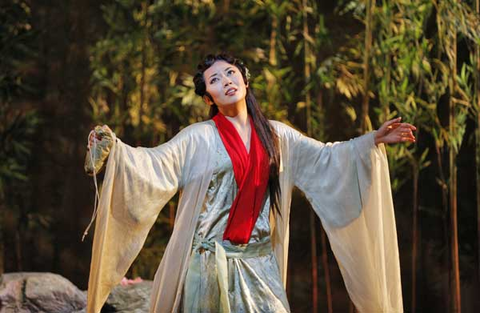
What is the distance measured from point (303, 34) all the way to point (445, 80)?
0.86 metres

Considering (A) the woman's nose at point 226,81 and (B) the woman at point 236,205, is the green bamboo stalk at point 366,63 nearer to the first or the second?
(B) the woman at point 236,205

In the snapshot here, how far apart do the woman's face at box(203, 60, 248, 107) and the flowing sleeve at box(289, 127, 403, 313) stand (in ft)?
0.84

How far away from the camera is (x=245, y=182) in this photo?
2.53 m

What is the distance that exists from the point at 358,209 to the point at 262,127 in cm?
44

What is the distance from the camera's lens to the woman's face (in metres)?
2.64

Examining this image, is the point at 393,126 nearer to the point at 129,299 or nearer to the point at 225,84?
the point at 225,84

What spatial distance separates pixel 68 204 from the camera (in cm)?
A: 483

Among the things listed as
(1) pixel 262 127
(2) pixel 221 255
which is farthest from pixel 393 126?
(2) pixel 221 255

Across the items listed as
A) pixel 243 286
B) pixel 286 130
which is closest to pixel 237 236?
pixel 243 286

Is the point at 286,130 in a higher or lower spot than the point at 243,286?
higher

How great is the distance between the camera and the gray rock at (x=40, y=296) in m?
3.95

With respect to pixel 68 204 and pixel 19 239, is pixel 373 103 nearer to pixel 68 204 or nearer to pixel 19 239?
pixel 68 204

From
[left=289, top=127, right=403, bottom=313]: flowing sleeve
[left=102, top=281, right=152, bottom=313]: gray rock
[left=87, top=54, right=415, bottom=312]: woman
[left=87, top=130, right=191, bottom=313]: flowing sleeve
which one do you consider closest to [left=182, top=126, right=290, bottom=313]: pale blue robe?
[left=87, top=54, right=415, bottom=312]: woman

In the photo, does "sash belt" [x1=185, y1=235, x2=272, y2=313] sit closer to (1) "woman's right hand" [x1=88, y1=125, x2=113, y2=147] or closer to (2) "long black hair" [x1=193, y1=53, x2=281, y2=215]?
(2) "long black hair" [x1=193, y1=53, x2=281, y2=215]
